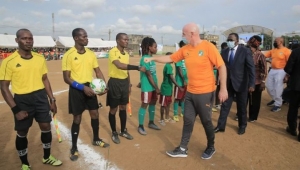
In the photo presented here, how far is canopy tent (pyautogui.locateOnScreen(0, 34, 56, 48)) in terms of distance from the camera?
32.3 meters

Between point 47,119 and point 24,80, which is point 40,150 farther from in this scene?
point 24,80

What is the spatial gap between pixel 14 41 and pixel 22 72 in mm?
35316

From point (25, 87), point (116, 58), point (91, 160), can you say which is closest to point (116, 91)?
point (116, 58)

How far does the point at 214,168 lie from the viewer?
372cm

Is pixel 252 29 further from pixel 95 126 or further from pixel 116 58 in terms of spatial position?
pixel 95 126

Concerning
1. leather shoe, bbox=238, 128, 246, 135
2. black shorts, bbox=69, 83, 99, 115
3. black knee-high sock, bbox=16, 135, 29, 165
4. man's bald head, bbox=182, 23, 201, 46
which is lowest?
leather shoe, bbox=238, 128, 246, 135

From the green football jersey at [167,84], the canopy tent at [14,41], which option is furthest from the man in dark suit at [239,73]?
the canopy tent at [14,41]

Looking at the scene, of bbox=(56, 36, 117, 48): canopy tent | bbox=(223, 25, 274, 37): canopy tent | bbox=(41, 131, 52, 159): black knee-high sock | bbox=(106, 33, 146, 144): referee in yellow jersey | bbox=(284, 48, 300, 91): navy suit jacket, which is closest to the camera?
bbox=(41, 131, 52, 159): black knee-high sock

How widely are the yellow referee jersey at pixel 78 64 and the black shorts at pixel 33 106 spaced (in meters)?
0.54

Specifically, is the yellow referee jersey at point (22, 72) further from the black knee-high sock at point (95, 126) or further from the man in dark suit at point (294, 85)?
the man in dark suit at point (294, 85)

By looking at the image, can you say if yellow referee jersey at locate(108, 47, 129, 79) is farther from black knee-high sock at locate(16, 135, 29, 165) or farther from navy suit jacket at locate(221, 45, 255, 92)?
navy suit jacket at locate(221, 45, 255, 92)

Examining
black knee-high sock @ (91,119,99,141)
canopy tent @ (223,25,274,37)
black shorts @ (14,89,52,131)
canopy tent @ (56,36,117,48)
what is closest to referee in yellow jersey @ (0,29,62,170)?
black shorts @ (14,89,52,131)

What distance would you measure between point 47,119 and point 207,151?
2.72 meters

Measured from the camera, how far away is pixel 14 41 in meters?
33.5
